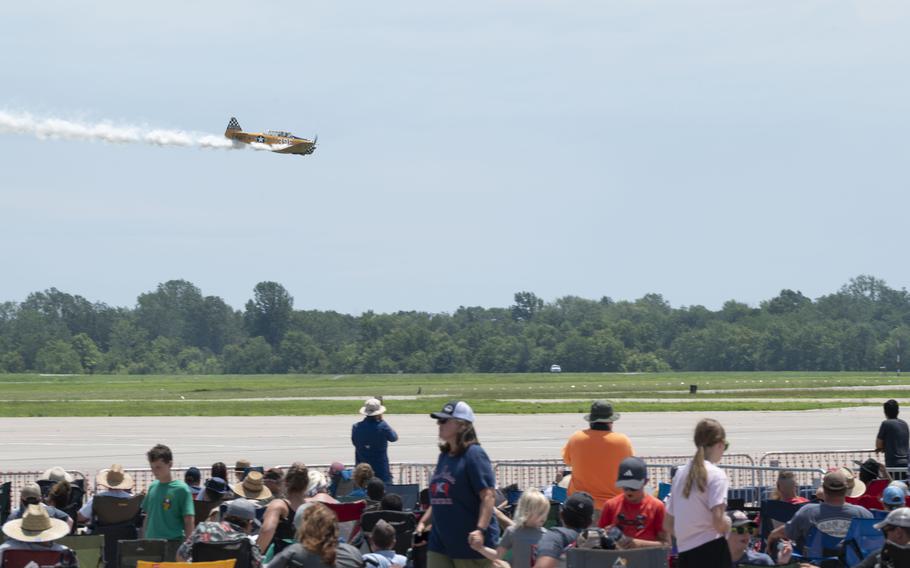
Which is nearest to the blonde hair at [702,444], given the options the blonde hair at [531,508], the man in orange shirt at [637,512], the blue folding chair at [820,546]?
the man in orange shirt at [637,512]

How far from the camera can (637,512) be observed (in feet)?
29.6

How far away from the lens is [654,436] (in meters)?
41.7

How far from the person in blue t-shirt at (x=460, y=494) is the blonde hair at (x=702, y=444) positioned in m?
1.33

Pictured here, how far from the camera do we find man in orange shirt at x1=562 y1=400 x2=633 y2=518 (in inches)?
436

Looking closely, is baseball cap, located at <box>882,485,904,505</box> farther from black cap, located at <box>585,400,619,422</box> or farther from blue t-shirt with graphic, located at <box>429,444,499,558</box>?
blue t-shirt with graphic, located at <box>429,444,499,558</box>

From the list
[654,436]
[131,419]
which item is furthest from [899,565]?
[131,419]

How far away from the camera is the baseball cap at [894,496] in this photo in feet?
36.9

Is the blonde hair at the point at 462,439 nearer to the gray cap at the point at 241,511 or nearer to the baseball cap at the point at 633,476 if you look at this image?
the baseball cap at the point at 633,476

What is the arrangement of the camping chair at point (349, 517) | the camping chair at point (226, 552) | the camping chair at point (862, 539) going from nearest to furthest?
1. the camping chair at point (226, 552)
2. the camping chair at point (862, 539)
3. the camping chair at point (349, 517)

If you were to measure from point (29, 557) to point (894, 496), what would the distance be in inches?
263

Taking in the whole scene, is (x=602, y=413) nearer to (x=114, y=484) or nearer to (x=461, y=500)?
(x=461, y=500)

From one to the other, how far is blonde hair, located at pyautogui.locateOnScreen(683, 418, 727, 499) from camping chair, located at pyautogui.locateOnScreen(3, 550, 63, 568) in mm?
4269

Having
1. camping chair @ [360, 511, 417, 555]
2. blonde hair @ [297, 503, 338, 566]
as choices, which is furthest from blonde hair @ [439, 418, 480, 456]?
camping chair @ [360, 511, 417, 555]

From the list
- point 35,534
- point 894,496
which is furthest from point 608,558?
point 894,496
